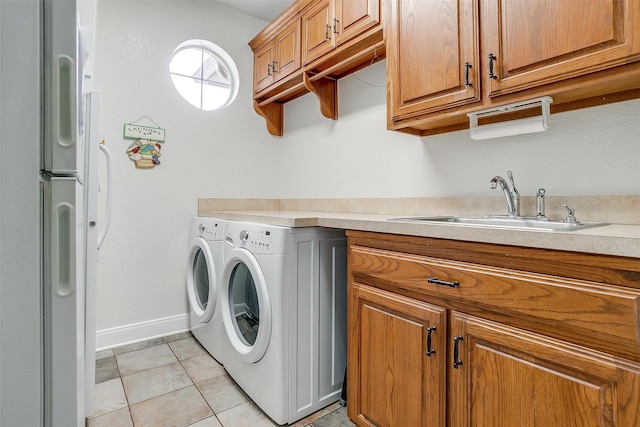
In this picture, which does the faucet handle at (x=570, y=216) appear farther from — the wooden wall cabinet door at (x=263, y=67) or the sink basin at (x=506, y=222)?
the wooden wall cabinet door at (x=263, y=67)

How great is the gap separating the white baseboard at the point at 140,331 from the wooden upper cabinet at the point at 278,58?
2.00 metres

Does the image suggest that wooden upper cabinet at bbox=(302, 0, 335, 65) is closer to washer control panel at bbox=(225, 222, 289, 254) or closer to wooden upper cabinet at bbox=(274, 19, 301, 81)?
wooden upper cabinet at bbox=(274, 19, 301, 81)

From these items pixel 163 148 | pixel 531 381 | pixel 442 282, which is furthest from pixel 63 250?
pixel 163 148

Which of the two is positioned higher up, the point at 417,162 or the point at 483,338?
the point at 417,162

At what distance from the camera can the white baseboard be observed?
7.54 ft

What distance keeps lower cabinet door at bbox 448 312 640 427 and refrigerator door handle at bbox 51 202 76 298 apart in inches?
39.3

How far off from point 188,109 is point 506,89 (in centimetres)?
226

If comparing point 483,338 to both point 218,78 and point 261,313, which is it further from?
point 218,78

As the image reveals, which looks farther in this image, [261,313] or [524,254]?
[261,313]

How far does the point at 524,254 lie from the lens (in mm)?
873

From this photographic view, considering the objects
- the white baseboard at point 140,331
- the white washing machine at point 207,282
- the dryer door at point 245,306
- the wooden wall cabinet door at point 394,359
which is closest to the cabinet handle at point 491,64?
the wooden wall cabinet door at point 394,359

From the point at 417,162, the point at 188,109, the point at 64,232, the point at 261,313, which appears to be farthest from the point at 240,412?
the point at 188,109

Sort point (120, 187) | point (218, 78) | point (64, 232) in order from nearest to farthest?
point (64, 232) → point (120, 187) → point (218, 78)

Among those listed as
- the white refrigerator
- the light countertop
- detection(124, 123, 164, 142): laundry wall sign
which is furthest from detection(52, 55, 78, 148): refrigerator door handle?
detection(124, 123, 164, 142): laundry wall sign
